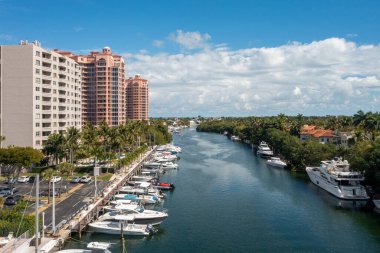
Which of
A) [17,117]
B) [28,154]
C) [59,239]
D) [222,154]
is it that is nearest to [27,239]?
[59,239]

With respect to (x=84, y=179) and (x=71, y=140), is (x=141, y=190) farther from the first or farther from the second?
(x=71, y=140)

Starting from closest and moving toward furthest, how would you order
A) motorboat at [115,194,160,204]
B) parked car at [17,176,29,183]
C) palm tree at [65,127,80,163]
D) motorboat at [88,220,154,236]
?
motorboat at [88,220,154,236]
motorboat at [115,194,160,204]
parked car at [17,176,29,183]
palm tree at [65,127,80,163]

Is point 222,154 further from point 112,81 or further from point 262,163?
point 112,81

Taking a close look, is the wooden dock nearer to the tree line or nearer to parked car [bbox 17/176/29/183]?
parked car [bbox 17/176/29/183]

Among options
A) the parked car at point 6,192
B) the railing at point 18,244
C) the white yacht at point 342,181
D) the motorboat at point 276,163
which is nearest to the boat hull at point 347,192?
the white yacht at point 342,181

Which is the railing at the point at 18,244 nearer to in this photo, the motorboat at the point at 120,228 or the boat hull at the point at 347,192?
the motorboat at the point at 120,228

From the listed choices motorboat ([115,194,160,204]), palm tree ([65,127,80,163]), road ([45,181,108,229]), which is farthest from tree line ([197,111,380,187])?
palm tree ([65,127,80,163])

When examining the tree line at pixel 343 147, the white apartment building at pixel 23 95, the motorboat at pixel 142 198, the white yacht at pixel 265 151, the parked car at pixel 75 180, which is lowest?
the motorboat at pixel 142 198
